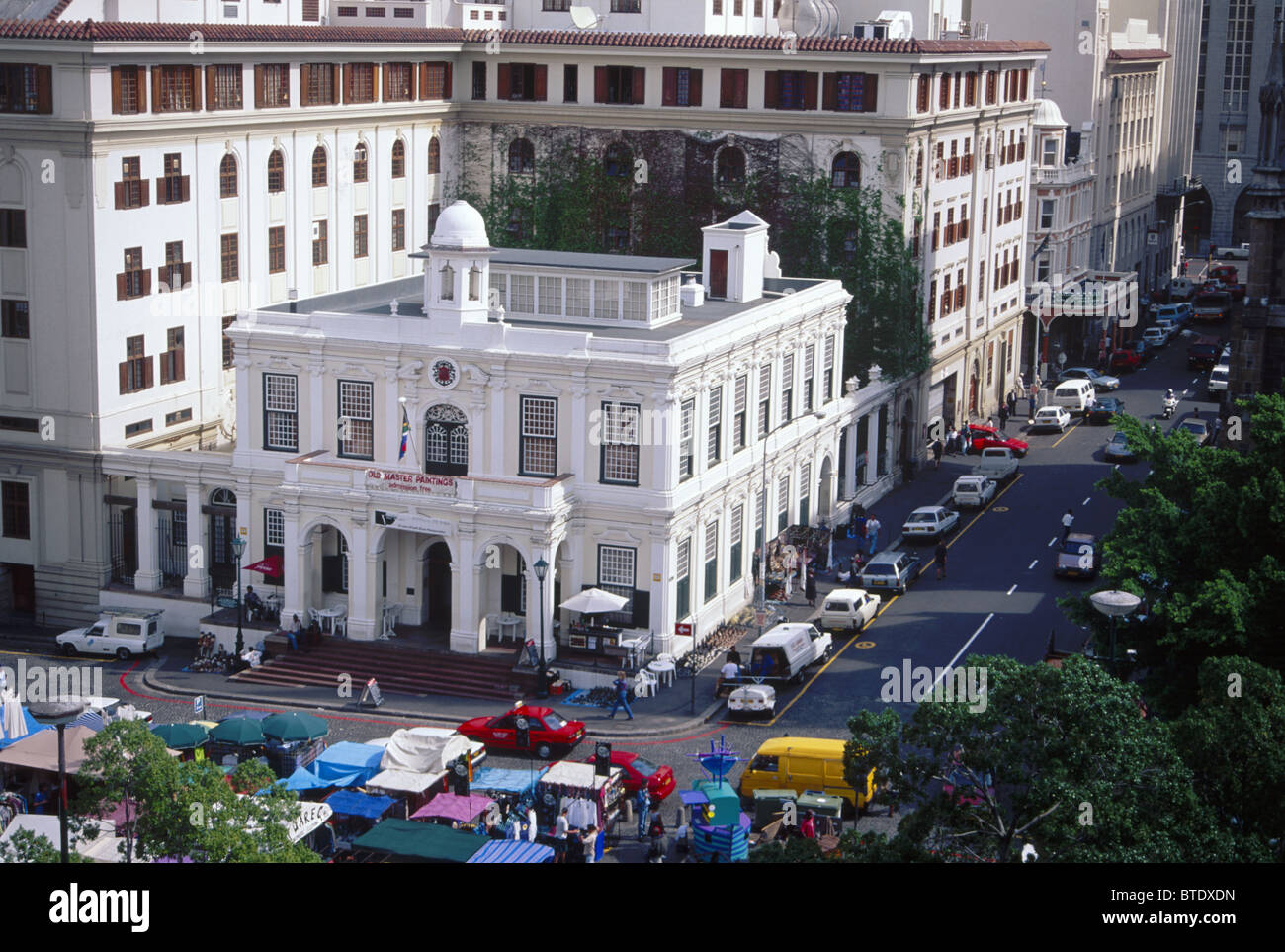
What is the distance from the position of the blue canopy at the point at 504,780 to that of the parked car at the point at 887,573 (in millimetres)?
23828

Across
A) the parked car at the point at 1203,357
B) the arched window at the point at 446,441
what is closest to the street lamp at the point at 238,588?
the arched window at the point at 446,441

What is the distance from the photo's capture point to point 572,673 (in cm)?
5838

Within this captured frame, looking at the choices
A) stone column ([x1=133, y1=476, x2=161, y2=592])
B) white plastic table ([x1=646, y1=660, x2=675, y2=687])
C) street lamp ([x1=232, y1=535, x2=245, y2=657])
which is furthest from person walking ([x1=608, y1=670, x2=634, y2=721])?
stone column ([x1=133, y1=476, x2=161, y2=592])

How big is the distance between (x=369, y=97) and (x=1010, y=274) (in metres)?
43.1

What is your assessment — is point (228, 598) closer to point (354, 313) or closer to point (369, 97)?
point (354, 313)

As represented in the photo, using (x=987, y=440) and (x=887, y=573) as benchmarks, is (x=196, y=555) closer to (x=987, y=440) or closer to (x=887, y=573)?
(x=887, y=573)

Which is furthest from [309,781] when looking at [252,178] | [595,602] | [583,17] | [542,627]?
[583,17]

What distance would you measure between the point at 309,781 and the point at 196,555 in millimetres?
19608

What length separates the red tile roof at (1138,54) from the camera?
129375mm

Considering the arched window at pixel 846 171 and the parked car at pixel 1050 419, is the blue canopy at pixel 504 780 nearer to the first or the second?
the arched window at pixel 846 171

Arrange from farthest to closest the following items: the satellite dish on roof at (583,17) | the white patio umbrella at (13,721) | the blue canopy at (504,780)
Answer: the satellite dish on roof at (583,17) < the white patio umbrella at (13,721) < the blue canopy at (504,780)

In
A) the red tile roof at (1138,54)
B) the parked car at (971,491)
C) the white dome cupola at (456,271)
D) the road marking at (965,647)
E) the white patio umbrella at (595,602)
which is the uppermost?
the red tile roof at (1138,54)

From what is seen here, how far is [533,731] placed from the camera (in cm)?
5209

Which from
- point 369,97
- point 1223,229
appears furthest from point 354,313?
point 1223,229
